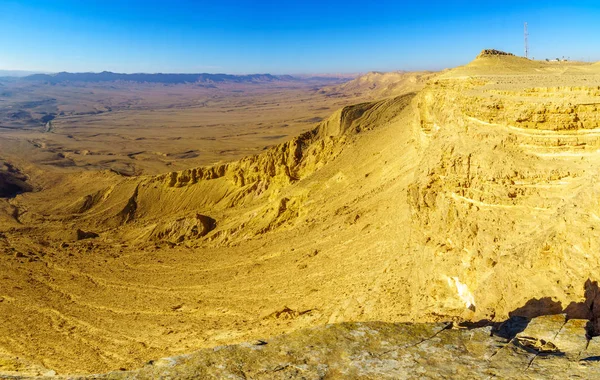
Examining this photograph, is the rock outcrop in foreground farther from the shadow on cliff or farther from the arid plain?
the arid plain

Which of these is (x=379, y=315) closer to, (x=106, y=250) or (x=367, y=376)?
(x=367, y=376)

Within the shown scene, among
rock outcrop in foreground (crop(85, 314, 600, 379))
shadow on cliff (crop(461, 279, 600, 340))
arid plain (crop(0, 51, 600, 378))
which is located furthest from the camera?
arid plain (crop(0, 51, 600, 378))

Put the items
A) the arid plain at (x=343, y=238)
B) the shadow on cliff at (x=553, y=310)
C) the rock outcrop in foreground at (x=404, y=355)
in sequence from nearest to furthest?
the rock outcrop in foreground at (x=404, y=355)
the shadow on cliff at (x=553, y=310)
the arid plain at (x=343, y=238)

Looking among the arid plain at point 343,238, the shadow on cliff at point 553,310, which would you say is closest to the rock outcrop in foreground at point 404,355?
the shadow on cliff at point 553,310

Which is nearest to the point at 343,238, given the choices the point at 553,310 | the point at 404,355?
the point at 553,310

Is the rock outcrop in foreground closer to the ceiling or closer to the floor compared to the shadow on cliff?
closer to the ceiling

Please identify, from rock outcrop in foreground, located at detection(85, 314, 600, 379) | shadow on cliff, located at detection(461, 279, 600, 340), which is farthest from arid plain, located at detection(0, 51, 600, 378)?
rock outcrop in foreground, located at detection(85, 314, 600, 379)

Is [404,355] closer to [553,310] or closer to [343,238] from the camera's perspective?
[553,310]

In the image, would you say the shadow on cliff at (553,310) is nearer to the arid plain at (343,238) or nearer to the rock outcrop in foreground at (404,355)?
the arid plain at (343,238)
